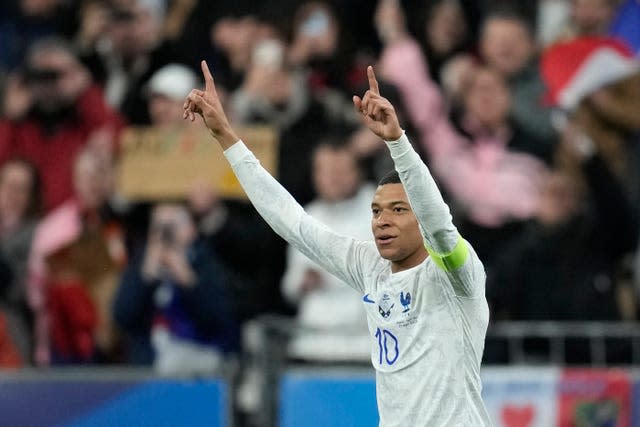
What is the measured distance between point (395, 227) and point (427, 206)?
510mm

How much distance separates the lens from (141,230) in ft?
38.5

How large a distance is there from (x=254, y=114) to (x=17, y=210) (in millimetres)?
2175

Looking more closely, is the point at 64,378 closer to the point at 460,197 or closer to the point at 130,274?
the point at 130,274

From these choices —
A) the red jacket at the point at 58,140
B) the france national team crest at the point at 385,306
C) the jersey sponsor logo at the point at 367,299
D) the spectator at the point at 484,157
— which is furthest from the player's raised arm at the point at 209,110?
the red jacket at the point at 58,140

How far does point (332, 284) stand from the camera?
34.4ft

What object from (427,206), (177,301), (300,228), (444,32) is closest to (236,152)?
(300,228)

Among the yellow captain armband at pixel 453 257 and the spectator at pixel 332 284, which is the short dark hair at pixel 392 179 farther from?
the spectator at pixel 332 284

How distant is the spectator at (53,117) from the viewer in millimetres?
Result: 12266

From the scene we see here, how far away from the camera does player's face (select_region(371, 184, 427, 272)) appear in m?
6.12

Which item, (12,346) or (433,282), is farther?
(12,346)

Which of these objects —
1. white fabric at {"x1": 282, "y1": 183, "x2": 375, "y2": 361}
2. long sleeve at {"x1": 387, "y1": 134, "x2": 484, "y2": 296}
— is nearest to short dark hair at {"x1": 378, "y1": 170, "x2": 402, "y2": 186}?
long sleeve at {"x1": 387, "y1": 134, "x2": 484, "y2": 296}

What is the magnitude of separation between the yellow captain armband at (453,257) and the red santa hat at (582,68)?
18.6 feet

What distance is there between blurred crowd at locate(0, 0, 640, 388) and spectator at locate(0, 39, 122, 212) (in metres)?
0.02

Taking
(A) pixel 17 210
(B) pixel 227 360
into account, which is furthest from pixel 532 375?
(A) pixel 17 210
